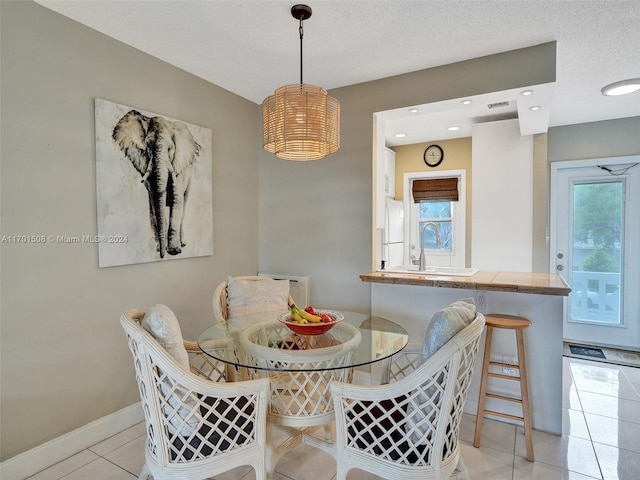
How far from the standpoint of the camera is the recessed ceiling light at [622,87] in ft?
9.69

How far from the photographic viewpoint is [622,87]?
3018 millimetres

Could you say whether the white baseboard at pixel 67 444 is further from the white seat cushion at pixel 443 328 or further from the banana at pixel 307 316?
the white seat cushion at pixel 443 328

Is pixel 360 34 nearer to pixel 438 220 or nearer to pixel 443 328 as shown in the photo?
pixel 443 328

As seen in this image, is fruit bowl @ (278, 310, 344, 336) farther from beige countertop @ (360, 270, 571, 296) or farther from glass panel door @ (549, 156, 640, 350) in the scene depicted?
glass panel door @ (549, 156, 640, 350)

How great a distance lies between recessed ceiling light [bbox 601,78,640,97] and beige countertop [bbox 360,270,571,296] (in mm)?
1806

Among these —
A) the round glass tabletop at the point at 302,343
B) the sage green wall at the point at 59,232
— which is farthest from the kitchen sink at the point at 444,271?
the sage green wall at the point at 59,232

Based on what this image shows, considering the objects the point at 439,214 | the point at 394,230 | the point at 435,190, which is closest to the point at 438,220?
the point at 439,214

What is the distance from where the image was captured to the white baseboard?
6.20 feet

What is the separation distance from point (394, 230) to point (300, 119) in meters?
3.15

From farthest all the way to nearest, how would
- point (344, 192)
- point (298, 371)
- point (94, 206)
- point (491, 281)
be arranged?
point (344, 192) < point (491, 281) < point (94, 206) < point (298, 371)

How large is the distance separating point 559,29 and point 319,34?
1464mm

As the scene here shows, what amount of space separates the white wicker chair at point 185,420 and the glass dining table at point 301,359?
7.9 inches

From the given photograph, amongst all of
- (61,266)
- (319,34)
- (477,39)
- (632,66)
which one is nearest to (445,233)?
(632,66)

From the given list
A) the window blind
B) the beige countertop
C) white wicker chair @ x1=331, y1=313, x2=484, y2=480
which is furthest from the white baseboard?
the window blind
